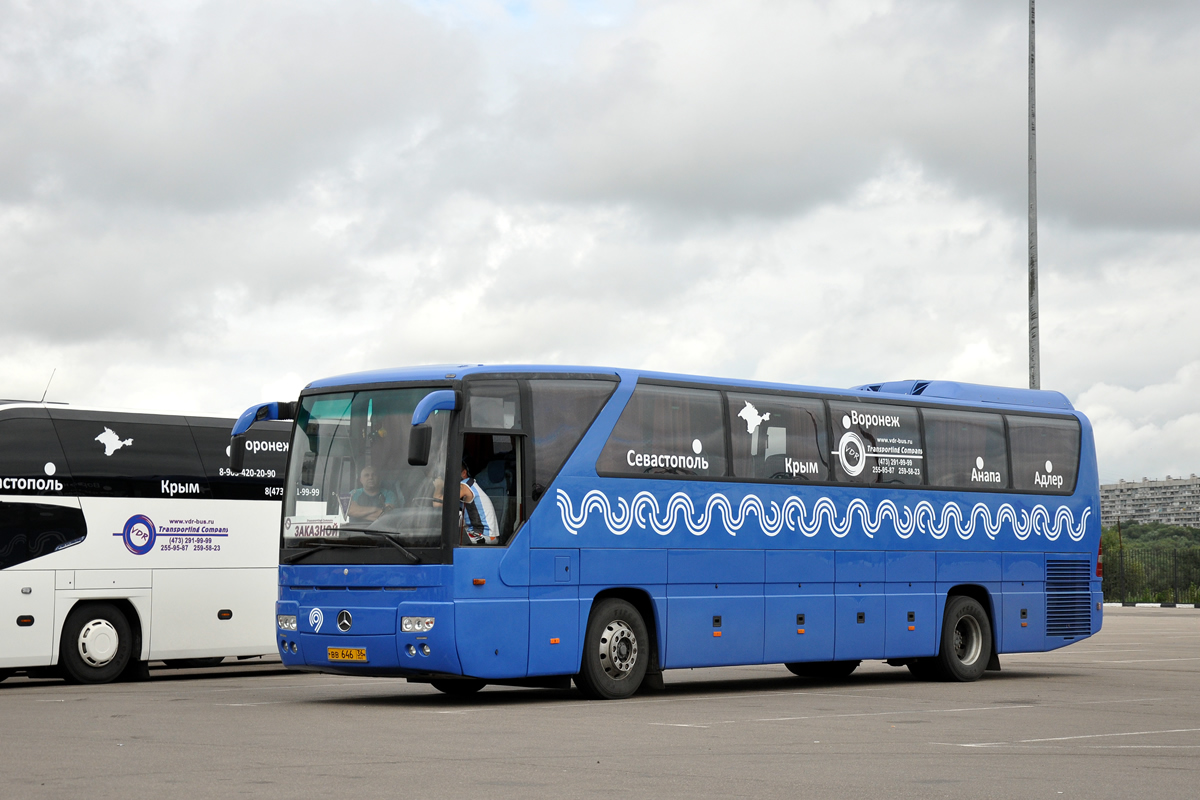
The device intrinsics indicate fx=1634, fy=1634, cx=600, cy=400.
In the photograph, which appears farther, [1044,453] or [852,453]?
[1044,453]

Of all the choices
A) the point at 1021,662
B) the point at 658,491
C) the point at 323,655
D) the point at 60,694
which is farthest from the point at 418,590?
the point at 1021,662

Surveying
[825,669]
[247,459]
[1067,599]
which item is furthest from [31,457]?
[1067,599]

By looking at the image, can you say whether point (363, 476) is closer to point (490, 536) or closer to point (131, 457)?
point (490, 536)

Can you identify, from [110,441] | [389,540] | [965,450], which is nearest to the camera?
[389,540]

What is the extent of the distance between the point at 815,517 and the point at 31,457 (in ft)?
30.2

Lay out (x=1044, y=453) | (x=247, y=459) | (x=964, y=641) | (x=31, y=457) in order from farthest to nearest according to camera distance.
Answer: (x=1044, y=453), (x=247, y=459), (x=964, y=641), (x=31, y=457)

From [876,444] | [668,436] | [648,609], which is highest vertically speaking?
[876,444]

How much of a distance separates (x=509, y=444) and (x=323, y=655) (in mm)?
2743

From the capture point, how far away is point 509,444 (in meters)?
16.0

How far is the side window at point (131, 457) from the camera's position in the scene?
777 inches

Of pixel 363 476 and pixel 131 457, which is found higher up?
pixel 131 457

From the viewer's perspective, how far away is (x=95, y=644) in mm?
19953

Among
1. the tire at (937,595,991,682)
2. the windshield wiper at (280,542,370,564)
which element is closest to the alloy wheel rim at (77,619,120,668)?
the windshield wiper at (280,542,370,564)

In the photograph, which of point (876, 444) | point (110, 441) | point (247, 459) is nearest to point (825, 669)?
point (876, 444)
